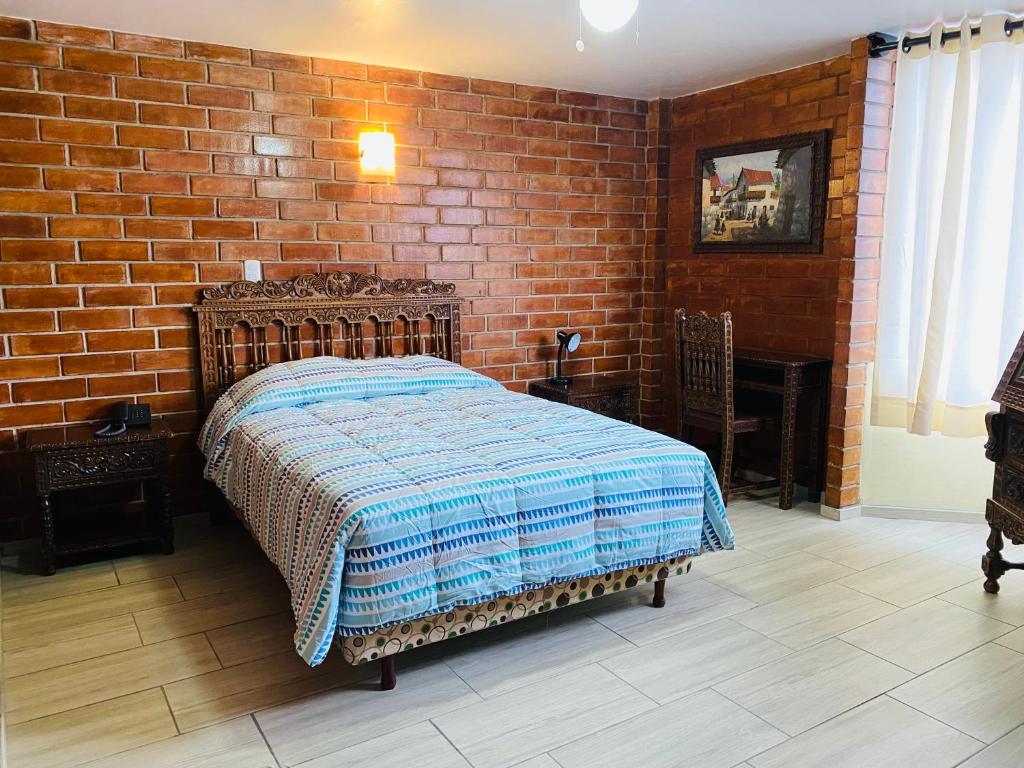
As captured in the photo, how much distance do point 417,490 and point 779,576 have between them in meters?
1.70

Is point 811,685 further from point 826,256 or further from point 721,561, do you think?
point 826,256

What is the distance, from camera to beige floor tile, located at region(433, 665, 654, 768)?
80.2 inches

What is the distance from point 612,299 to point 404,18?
2274mm

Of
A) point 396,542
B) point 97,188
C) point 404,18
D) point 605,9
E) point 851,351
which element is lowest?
point 396,542

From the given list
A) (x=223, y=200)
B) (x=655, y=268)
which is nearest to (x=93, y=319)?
(x=223, y=200)

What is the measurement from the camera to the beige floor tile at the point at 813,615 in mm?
2648

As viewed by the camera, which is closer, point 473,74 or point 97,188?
point 97,188

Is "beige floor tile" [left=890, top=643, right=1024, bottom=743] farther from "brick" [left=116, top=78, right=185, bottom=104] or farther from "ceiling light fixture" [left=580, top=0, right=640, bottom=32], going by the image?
"brick" [left=116, top=78, right=185, bottom=104]

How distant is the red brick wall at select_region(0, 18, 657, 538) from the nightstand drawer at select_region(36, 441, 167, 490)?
39cm

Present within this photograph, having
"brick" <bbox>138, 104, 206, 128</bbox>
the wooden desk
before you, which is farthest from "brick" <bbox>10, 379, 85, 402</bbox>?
the wooden desk

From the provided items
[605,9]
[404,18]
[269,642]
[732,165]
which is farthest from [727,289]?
[269,642]

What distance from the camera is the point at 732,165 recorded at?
4418mm

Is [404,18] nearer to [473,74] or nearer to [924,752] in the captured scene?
[473,74]

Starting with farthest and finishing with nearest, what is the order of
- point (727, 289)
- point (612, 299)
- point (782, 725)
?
point (612, 299)
point (727, 289)
point (782, 725)
